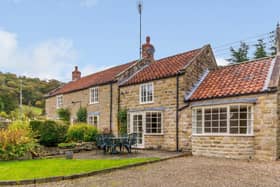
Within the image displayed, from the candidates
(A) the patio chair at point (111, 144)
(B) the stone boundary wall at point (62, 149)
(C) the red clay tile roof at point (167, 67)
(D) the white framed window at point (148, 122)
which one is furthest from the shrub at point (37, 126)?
(C) the red clay tile roof at point (167, 67)

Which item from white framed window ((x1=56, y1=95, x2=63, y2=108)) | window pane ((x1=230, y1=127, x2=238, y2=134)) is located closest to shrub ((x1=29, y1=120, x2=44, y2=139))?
white framed window ((x1=56, y1=95, x2=63, y2=108))

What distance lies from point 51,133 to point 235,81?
11898 mm

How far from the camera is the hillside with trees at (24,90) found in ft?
143

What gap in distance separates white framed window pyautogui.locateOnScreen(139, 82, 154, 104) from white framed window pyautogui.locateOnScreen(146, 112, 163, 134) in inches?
39.4

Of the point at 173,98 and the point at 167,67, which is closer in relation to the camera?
the point at 173,98

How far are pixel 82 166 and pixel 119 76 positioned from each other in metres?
10.9

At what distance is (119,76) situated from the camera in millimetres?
19750

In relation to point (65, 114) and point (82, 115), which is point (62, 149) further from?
point (65, 114)

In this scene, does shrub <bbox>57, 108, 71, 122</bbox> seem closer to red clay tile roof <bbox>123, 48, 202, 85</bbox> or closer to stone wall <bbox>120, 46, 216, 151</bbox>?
red clay tile roof <bbox>123, 48, 202, 85</bbox>

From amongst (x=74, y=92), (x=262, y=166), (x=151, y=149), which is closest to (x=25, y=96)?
(x=74, y=92)

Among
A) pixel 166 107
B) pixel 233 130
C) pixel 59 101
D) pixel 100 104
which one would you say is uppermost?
pixel 59 101

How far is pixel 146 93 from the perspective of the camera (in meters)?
17.5

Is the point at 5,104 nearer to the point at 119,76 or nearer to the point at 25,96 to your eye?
the point at 25,96

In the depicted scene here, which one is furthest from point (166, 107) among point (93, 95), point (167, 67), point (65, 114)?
point (65, 114)
